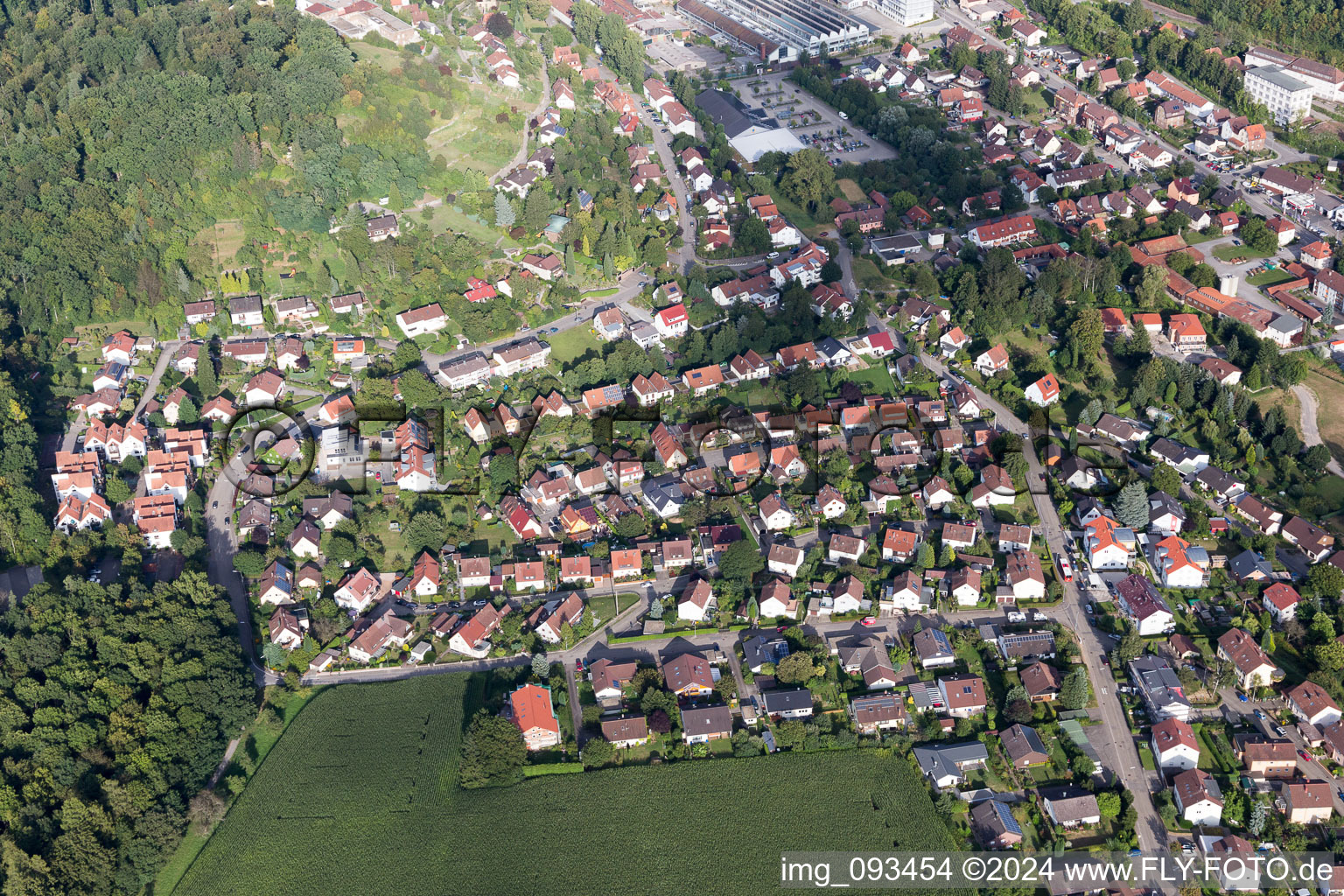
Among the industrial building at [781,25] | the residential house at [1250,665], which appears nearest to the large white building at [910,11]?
the industrial building at [781,25]

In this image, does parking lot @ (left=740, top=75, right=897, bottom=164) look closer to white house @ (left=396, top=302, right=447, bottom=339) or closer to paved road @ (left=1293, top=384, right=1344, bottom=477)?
white house @ (left=396, top=302, right=447, bottom=339)

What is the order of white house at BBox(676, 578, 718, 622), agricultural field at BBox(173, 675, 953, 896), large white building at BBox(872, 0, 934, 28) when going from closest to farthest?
agricultural field at BBox(173, 675, 953, 896) → white house at BBox(676, 578, 718, 622) → large white building at BBox(872, 0, 934, 28)

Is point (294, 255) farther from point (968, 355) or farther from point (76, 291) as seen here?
point (968, 355)

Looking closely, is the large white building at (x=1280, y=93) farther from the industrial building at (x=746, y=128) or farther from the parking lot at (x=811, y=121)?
the industrial building at (x=746, y=128)

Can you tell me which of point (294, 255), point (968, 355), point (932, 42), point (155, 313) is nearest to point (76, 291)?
point (155, 313)

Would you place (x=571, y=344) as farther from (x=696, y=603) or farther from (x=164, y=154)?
(x=164, y=154)

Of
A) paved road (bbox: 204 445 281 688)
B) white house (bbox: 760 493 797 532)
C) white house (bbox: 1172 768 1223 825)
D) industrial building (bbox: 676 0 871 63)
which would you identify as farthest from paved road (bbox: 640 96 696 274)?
white house (bbox: 1172 768 1223 825)
